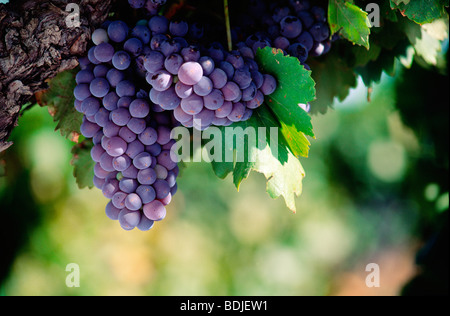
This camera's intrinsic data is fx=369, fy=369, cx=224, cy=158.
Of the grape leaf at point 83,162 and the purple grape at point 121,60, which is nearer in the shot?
the purple grape at point 121,60

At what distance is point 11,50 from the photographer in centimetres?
56

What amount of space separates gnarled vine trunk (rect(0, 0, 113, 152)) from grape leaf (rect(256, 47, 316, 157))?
311 mm

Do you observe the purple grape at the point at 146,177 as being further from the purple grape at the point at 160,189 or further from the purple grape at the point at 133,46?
the purple grape at the point at 133,46

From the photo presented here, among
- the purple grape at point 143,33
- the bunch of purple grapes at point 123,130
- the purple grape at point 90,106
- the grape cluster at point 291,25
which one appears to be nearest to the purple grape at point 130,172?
the bunch of purple grapes at point 123,130

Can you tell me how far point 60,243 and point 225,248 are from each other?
1963mm

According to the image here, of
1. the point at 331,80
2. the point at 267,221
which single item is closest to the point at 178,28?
the point at 331,80

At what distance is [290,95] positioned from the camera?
0.64m

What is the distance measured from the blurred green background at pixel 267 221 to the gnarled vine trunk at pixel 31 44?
1.00 ft

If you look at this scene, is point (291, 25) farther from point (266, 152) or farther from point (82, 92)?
point (82, 92)

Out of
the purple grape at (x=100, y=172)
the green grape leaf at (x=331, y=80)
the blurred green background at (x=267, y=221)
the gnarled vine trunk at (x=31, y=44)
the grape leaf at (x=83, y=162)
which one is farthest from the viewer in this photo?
the blurred green background at (x=267, y=221)

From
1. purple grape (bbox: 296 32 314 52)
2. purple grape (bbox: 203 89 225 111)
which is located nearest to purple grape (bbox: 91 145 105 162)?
purple grape (bbox: 203 89 225 111)

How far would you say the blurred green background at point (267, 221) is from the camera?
4.92ft

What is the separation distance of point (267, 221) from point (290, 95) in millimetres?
4067
